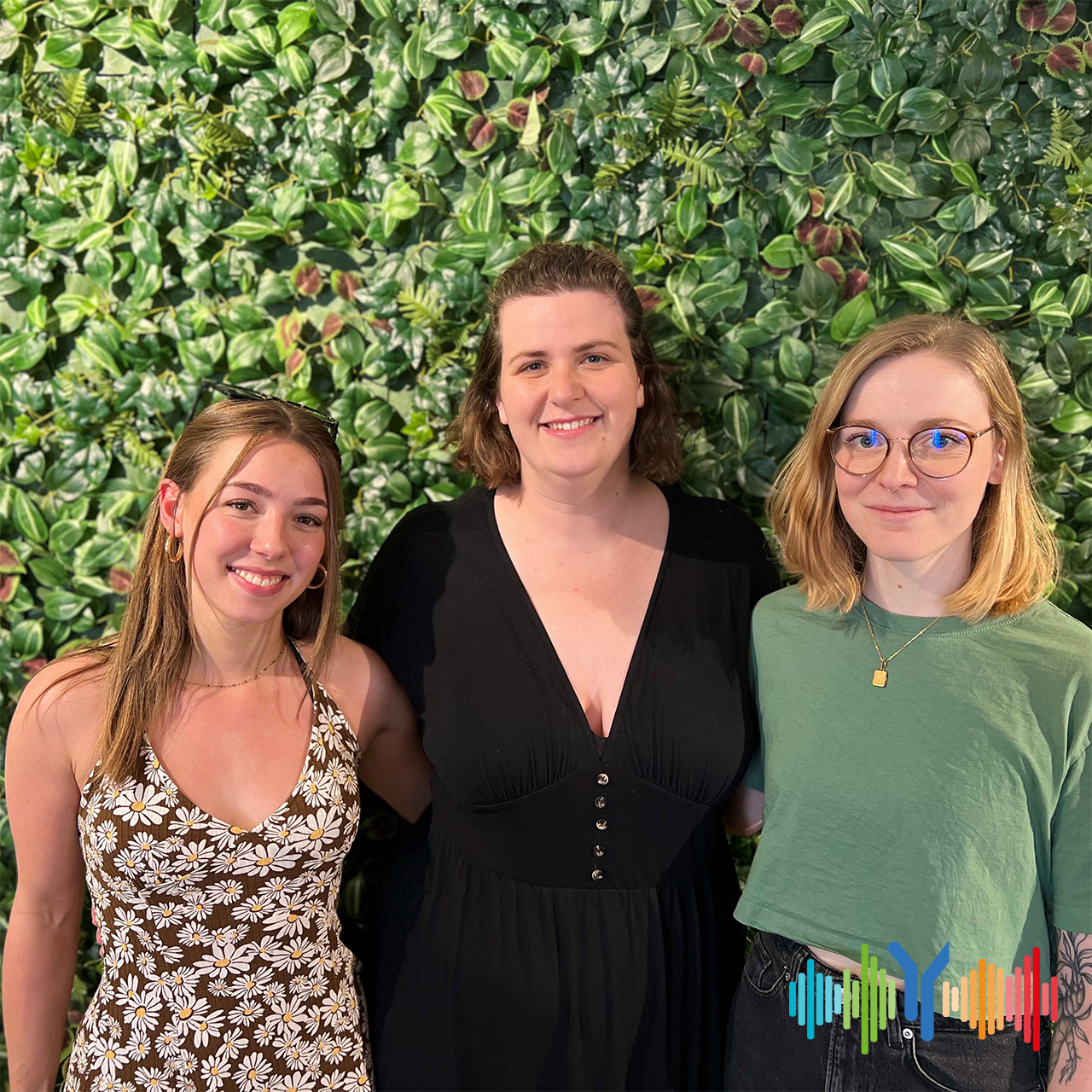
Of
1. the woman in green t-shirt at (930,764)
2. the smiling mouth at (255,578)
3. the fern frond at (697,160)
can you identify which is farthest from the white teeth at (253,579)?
the fern frond at (697,160)

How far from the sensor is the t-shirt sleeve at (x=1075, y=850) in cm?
118

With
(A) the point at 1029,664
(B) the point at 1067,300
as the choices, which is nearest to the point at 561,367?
(A) the point at 1029,664

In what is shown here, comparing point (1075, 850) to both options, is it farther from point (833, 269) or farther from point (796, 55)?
point (796, 55)

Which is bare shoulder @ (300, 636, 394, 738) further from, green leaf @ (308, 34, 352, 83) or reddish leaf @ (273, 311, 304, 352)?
green leaf @ (308, 34, 352, 83)

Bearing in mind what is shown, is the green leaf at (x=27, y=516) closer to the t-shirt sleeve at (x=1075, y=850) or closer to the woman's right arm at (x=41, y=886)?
the woman's right arm at (x=41, y=886)

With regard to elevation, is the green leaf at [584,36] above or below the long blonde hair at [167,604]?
above

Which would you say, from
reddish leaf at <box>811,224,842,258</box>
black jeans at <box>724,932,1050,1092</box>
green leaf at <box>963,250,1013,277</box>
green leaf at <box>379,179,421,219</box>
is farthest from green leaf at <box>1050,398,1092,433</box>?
green leaf at <box>379,179,421,219</box>

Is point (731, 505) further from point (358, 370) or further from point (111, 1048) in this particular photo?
point (111, 1048)

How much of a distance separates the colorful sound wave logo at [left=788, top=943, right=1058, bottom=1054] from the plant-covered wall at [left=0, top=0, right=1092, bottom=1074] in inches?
29.7

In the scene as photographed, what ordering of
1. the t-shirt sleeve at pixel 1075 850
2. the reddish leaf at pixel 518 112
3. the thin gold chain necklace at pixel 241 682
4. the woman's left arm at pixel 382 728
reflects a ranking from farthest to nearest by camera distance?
the reddish leaf at pixel 518 112 → the woman's left arm at pixel 382 728 → the thin gold chain necklace at pixel 241 682 → the t-shirt sleeve at pixel 1075 850

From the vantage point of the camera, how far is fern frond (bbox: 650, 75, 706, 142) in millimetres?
1632

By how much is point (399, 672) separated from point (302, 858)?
353 millimetres

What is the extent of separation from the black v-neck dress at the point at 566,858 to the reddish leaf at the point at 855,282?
0.61 m

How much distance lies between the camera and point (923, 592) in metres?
1.31
